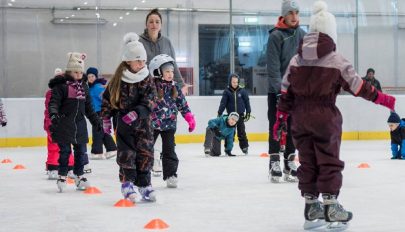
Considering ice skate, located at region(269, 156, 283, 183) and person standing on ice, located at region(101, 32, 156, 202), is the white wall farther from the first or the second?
person standing on ice, located at region(101, 32, 156, 202)

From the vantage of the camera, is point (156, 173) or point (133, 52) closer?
point (133, 52)

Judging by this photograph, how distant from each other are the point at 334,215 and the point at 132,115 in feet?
6.49

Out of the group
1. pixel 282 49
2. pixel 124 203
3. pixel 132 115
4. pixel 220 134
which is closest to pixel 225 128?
pixel 220 134

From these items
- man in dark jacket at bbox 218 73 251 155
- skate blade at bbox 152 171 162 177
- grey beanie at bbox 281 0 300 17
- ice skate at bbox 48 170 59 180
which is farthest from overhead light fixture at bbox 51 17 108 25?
grey beanie at bbox 281 0 300 17

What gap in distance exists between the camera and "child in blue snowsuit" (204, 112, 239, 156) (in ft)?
39.5

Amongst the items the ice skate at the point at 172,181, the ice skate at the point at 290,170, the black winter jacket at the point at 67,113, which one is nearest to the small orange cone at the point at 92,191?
the black winter jacket at the point at 67,113

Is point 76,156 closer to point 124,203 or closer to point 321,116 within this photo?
point 124,203

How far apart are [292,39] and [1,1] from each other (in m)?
9.09

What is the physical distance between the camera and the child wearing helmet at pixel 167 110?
288 inches

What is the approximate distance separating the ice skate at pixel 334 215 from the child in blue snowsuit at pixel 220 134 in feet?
23.5

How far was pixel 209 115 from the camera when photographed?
1546cm

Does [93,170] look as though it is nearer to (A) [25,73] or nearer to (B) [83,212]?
(B) [83,212]

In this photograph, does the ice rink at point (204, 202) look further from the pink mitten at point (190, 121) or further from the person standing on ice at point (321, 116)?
the pink mitten at point (190, 121)

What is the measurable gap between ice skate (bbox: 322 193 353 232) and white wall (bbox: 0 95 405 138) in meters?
10.4
